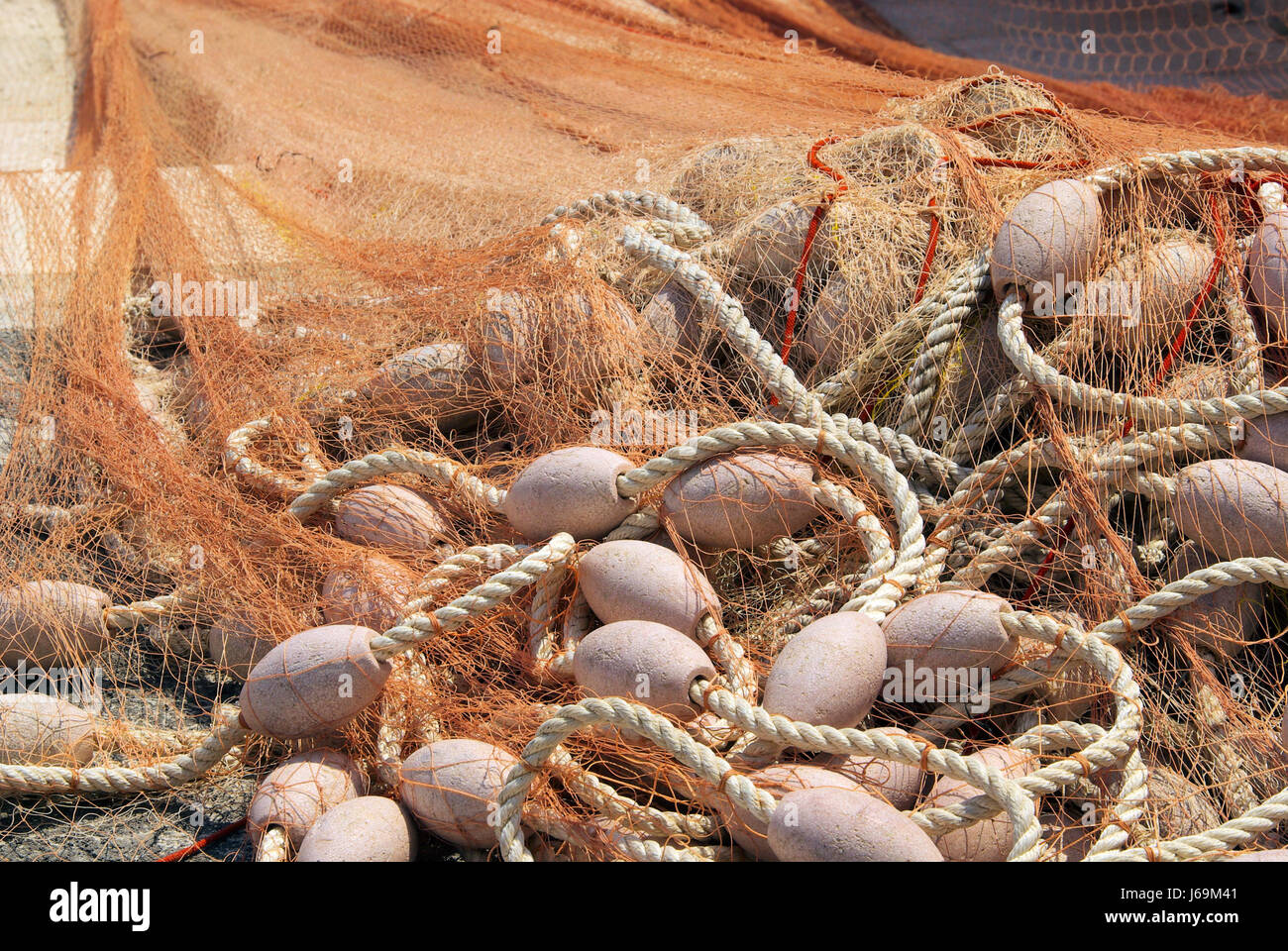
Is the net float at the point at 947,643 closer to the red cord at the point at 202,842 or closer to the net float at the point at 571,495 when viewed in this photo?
the net float at the point at 571,495

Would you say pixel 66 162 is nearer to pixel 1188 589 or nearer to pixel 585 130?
pixel 585 130

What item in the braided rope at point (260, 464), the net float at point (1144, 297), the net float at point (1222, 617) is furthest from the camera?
the braided rope at point (260, 464)

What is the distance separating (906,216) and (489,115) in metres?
2.61

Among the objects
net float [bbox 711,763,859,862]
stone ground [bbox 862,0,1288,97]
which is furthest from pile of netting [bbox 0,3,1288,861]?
stone ground [bbox 862,0,1288,97]

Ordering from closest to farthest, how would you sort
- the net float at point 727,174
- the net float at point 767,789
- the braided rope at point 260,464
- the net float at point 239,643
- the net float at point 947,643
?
the net float at point 767,789
the net float at point 947,643
the net float at point 239,643
the braided rope at point 260,464
the net float at point 727,174

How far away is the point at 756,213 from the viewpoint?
315 cm

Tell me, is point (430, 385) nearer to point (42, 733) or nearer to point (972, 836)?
point (42, 733)

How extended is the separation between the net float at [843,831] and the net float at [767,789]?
7cm

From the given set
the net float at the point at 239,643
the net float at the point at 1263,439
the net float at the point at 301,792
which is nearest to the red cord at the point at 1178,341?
the net float at the point at 1263,439

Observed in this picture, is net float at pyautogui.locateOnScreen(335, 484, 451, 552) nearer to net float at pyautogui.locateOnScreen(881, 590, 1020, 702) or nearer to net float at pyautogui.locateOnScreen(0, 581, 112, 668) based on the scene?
net float at pyautogui.locateOnScreen(0, 581, 112, 668)

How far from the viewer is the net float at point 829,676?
207 cm

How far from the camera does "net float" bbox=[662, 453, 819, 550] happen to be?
2.45 meters

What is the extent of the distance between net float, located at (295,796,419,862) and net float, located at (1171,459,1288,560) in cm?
178

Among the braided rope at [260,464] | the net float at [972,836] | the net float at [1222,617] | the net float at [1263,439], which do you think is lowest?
the net float at [972,836]
